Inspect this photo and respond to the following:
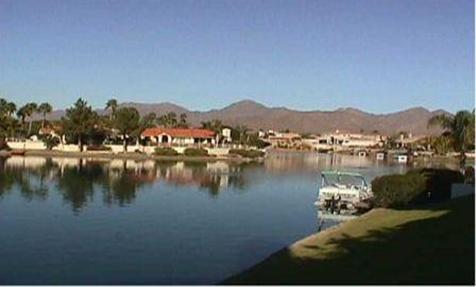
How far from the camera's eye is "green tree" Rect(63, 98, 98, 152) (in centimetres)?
10425

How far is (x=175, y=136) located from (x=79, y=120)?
80.5ft

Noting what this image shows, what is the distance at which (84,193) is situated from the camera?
4512 centimetres

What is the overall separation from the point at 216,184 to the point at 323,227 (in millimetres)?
26141

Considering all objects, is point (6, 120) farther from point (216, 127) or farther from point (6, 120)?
point (216, 127)

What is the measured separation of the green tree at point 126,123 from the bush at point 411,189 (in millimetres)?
77303

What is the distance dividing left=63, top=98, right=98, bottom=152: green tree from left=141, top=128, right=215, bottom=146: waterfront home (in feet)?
60.0

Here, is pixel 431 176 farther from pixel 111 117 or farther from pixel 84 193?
pixel 111 117

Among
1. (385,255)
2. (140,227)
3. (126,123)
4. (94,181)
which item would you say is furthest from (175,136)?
(385,255)

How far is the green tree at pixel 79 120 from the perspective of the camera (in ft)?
342

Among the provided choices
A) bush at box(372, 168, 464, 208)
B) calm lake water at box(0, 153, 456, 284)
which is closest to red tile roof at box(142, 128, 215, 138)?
calm lake water at box(0, 153, 456, 284)

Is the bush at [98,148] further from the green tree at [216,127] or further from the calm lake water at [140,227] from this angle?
the calm lake water at [140,227]

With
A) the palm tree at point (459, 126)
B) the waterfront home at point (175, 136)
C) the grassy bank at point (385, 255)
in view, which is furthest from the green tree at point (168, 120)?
the grassy bank at point (385, 255)

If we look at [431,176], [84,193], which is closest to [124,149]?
[84,193]

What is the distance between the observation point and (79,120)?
344 ft
